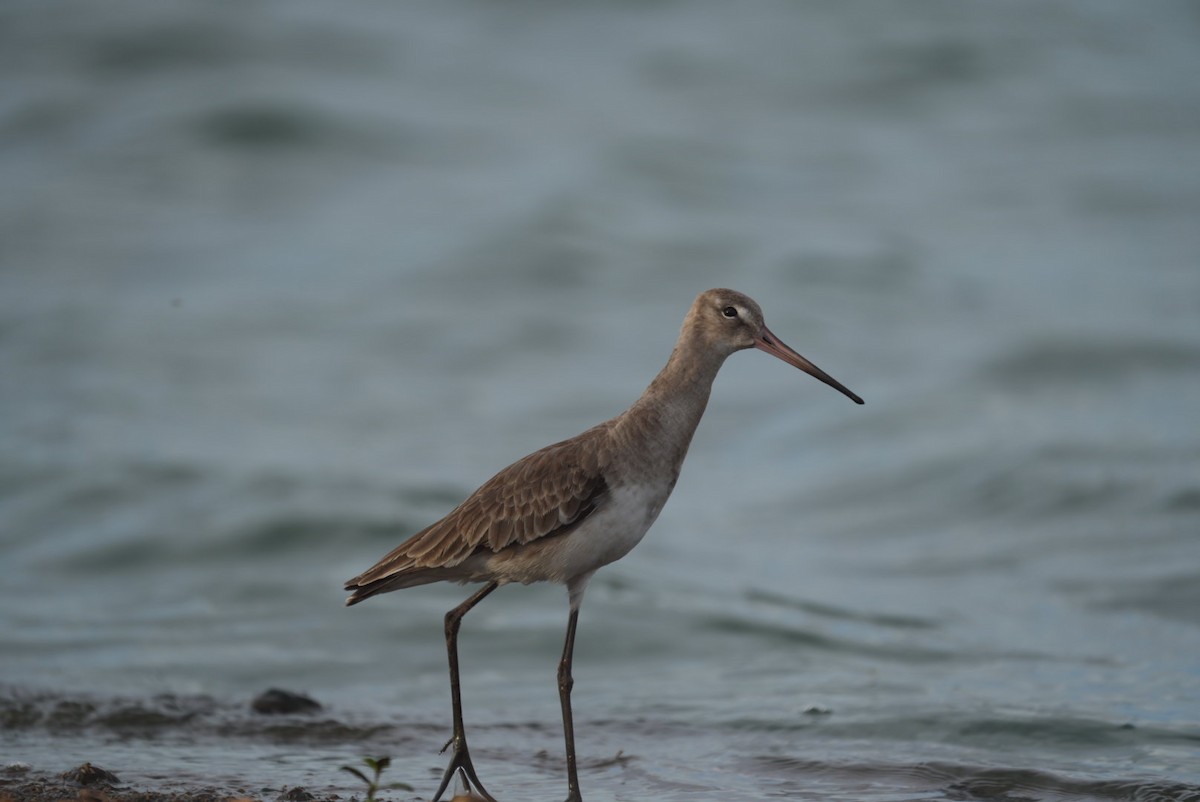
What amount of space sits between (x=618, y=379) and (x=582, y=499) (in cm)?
1172

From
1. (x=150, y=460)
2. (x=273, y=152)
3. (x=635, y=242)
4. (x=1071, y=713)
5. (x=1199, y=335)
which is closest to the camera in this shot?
(x=1071, y=713)

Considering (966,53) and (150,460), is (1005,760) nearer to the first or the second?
(150,460)

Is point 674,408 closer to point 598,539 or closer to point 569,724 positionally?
point 598,539

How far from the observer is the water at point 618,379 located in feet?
32.2

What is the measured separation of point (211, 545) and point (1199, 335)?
1176 centimetres

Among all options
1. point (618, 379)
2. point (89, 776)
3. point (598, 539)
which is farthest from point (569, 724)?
point (618, 379)

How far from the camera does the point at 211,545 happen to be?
14.5m

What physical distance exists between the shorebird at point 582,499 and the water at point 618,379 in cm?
115

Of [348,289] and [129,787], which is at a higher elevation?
[348,289]

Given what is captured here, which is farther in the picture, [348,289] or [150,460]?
[348,289]

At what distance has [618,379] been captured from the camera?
61.8 feet

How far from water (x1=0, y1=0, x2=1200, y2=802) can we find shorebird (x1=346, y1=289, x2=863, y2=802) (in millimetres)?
1150

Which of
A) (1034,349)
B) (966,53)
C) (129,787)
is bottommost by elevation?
(129,787)

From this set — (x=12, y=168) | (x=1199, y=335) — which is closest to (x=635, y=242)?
(x=1199, y=335)
